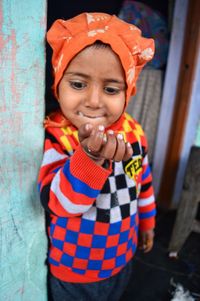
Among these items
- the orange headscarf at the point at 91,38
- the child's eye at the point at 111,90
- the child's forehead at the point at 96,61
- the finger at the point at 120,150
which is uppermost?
the orange headscarf at the point at 91,38

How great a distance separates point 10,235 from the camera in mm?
923

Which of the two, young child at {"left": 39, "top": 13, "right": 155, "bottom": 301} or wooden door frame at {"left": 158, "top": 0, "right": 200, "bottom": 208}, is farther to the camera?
wooden door frame at {"left": 158, "top": 0, "right": 200, "bottom": 208}

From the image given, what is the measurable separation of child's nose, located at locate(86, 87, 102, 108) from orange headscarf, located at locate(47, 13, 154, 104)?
104 mm

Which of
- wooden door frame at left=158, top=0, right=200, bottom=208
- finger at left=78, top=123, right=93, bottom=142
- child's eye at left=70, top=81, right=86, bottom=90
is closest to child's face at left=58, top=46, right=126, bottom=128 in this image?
child's eye at left=70, top=81, right=86, bottom=90

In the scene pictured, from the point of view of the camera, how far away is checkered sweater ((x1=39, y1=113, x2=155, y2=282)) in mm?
765

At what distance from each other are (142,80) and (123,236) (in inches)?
66.9

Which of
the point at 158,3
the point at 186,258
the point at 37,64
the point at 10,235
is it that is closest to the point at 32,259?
the point at 10,235

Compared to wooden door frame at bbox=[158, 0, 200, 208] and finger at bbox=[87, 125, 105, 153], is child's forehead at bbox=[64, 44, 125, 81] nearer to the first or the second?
finger at bbox=[87, 125, 105, 153]

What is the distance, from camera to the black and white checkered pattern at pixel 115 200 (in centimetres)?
93

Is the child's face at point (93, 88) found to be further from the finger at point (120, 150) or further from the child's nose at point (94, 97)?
the finger at point (120, 150)

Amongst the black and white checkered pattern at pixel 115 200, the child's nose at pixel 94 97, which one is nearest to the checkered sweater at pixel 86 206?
the black and white checkered pattern at pixel 115 200

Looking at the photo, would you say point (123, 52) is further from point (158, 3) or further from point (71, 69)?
point (158, 3)

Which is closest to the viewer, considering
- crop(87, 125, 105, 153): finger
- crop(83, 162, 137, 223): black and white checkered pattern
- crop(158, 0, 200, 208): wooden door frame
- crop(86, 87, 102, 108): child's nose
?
crop(87, 125, 105, 153): finger

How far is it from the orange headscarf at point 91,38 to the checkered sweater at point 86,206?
9.3 inches
